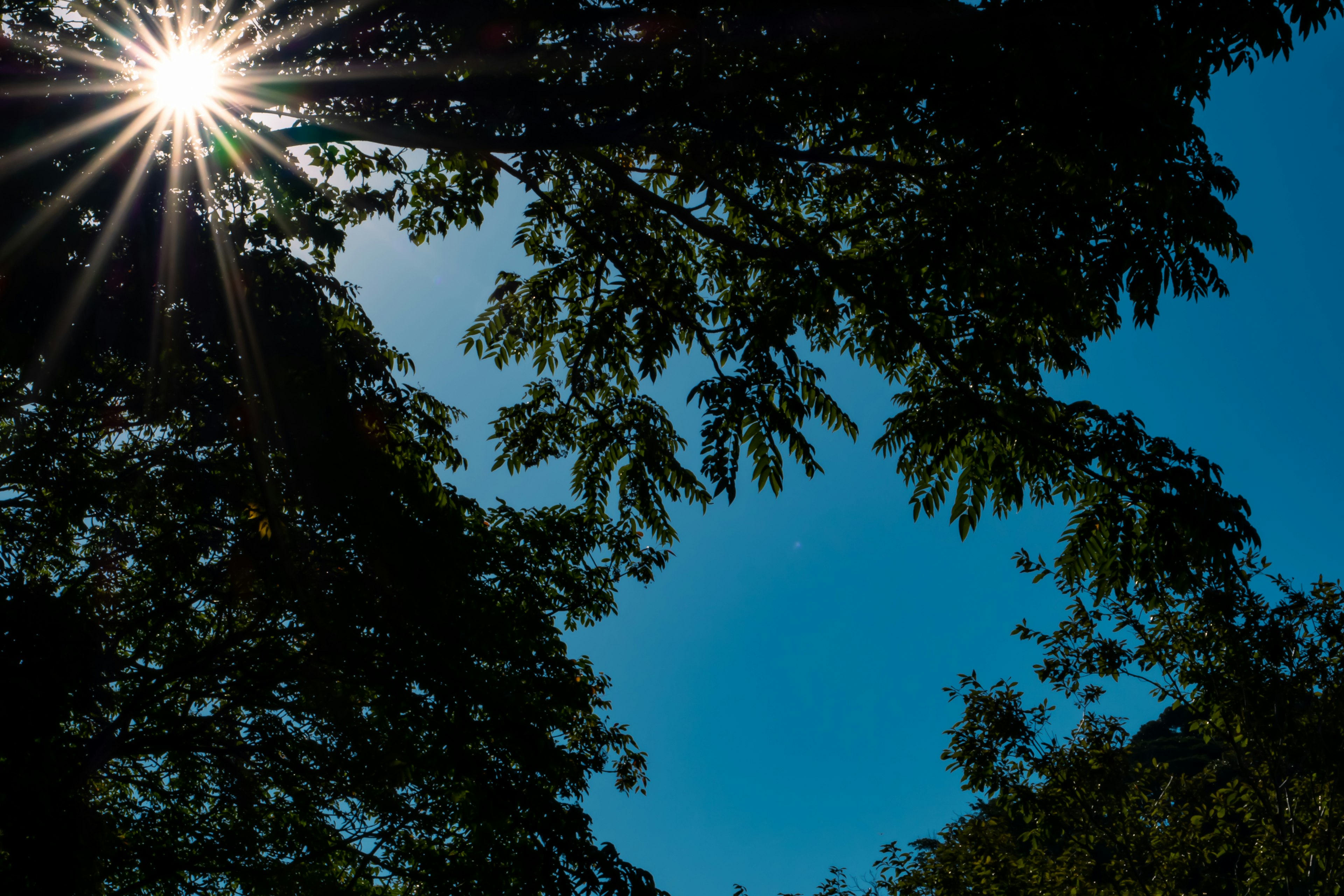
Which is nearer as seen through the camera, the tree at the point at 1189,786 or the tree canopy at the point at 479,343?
the tree canopy at the point at 479,343

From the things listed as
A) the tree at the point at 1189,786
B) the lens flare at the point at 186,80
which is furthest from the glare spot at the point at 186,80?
the tree at the point at 1189,786

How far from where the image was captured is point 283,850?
9.22 metres

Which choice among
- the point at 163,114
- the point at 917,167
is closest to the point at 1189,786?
the point at 917,167

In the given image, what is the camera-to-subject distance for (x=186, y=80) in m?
5.92

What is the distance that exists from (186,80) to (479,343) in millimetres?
3544

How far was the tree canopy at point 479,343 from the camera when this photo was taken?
5078mm

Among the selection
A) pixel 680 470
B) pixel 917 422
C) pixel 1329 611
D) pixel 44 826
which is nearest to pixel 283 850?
pixel 44 826

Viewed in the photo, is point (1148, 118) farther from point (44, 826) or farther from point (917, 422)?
point (44, 826)

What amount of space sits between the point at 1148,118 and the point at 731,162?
12.0 ft

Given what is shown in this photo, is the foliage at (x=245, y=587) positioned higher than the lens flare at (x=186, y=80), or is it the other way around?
the lens flare at (x=186, y=80)

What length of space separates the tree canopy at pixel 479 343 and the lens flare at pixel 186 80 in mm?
183

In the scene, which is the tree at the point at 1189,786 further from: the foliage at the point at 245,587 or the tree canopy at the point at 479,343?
the foliage at the point at 245,587

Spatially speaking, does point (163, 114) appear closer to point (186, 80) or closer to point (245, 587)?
point (186, 80)

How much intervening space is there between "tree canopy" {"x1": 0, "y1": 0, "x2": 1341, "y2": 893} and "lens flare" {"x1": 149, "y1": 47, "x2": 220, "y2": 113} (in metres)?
0.18
